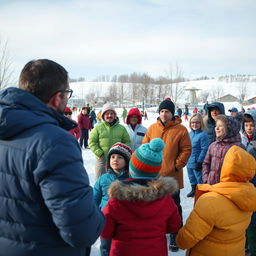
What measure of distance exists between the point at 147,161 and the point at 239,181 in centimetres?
80

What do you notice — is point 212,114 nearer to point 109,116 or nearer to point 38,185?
point 109,116

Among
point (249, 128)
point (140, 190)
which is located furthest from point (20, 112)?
point (249, 128)

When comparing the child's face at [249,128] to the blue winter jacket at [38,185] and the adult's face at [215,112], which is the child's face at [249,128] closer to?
the adult's face at [215,112]

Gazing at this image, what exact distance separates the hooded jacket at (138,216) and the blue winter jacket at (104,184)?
26.3 inches

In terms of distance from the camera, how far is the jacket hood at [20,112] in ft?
3.91

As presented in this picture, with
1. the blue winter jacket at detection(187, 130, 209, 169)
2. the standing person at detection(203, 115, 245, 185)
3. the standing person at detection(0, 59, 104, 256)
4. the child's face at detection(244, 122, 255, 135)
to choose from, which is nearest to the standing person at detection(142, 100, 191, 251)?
the standing person at detection(203, 115, 245, 185)

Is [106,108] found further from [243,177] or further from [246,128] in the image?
[243,177]

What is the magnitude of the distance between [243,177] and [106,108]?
9.52 feet

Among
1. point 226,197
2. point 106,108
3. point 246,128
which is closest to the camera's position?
point 226,197

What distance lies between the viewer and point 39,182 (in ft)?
3.90

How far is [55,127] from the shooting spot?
125 centimetres

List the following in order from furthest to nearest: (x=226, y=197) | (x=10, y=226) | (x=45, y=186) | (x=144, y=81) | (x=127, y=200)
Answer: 1. (x=144, y=81)
2. (x=226, y=197)
3. (x=127, y=200)
4. (x=10, y=226)
5. (x=45, y=186)

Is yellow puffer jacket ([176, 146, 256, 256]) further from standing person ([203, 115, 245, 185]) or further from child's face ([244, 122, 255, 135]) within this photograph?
child's face ([244, 122, 255, 135])

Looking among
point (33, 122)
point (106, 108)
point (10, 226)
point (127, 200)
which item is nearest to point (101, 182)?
point (127, 200)
